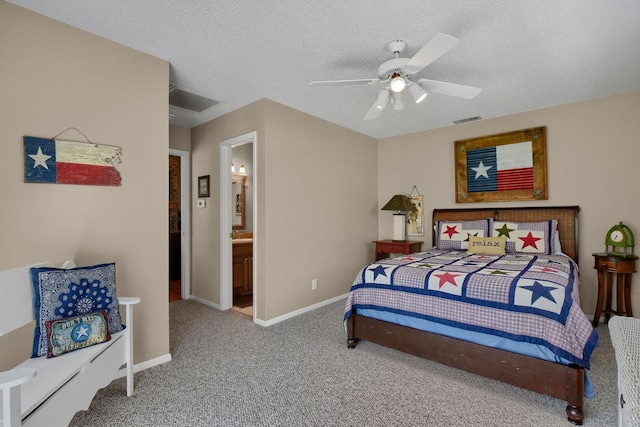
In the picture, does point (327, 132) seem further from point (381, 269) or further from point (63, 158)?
point (63, 158)

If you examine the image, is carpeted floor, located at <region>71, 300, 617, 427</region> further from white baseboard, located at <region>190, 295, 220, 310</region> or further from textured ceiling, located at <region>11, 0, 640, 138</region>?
textured ceiling, located at <region>11, 0, 640, 138</region>

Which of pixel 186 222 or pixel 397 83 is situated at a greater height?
pixel 397 83

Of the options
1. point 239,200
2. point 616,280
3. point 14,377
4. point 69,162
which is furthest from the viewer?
point 239,200

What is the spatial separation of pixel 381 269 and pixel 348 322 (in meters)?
0.57

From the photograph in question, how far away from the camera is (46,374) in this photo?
1423 mm

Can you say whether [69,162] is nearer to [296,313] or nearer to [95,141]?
[95,141]

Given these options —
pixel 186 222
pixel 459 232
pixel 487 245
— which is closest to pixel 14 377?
pixel 186 222

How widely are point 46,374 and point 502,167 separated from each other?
468cm

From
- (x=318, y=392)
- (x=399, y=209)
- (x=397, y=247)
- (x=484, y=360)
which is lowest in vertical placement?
(x=318, y=392)

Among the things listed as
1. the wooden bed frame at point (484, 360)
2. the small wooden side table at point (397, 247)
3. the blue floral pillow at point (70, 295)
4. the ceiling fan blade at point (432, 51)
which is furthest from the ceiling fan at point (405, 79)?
the small wooden side table at point (397, 247)

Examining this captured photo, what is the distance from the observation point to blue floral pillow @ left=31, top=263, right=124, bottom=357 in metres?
1.68

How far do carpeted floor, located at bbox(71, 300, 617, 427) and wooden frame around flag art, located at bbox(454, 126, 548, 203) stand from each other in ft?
5.92

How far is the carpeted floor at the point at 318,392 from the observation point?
5.92 feet

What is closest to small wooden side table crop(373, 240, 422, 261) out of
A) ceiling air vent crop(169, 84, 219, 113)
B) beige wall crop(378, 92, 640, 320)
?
beige wall crop(378, 92, 640, 320)
